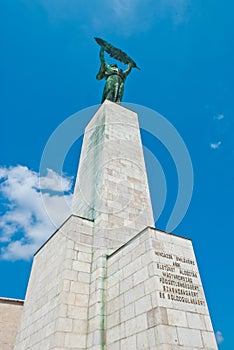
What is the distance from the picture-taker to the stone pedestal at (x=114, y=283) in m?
5.44

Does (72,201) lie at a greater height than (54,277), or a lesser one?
greater

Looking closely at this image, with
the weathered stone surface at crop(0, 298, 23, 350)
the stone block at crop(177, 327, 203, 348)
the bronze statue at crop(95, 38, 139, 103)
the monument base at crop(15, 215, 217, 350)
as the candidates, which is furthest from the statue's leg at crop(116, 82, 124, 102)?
the weathered stone surface at crop(0, 298, 23, 350)

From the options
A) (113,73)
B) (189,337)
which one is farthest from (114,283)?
(113,73)

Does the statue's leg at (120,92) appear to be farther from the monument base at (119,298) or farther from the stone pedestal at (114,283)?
the monument base at (119,298)

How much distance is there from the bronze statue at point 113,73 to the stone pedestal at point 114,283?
5.55m

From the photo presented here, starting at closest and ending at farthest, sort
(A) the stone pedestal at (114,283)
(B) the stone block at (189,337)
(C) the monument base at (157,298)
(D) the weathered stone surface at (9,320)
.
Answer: (B) the stone block at (189,337), (C) the monument base at (157,298), (A) the stone pedestal at (114,283), (D) the weathered stone surface at (9,320)

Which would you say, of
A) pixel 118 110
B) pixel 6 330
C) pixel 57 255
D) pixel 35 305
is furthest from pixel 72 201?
pixel 6 330

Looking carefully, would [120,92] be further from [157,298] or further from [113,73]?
[157,298]

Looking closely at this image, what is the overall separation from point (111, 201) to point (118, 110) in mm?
6300

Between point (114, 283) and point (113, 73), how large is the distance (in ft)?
40.6

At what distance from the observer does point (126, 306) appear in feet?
20.4

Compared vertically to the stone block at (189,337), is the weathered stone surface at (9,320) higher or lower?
higher

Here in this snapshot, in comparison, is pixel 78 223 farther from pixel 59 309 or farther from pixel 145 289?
pixel 145 289

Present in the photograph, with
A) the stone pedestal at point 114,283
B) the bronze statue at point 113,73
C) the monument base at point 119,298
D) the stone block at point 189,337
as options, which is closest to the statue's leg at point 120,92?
the bronze statue at point 113,73
